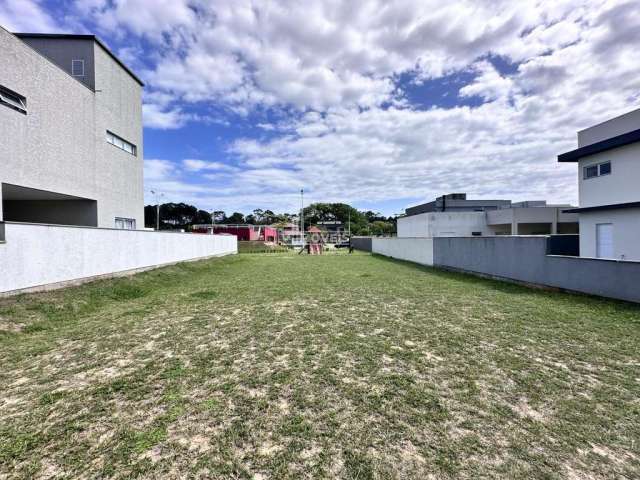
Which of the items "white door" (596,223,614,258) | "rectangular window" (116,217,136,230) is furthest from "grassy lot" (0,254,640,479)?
"rectangular window" (116,217,136,230)

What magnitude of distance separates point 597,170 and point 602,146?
102 cm

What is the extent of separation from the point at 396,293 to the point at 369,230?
6571 cm

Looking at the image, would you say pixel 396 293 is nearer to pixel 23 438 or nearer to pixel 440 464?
pixel 440 464

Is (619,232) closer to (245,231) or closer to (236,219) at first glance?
(245,231)

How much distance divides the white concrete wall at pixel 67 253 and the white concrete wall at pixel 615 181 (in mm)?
16283

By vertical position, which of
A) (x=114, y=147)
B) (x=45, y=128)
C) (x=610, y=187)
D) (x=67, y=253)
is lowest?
(x=67, y=253)

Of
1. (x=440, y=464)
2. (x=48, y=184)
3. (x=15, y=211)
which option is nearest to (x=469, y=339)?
(x=440, y=464)

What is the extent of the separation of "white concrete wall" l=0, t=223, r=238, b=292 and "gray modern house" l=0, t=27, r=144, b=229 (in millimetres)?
2558

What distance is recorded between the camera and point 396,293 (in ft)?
27.0

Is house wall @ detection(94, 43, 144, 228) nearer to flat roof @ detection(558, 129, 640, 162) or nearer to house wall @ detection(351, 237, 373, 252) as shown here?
flat roof @ detection(558, 129, 640, 162)

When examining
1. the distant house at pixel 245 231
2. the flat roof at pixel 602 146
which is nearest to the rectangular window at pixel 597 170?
the flat roof at pixel 602 146


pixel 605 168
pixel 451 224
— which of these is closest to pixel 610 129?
pixel 605 168

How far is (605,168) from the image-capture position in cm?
1110

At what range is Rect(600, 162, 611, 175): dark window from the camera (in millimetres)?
10922
